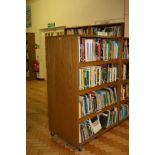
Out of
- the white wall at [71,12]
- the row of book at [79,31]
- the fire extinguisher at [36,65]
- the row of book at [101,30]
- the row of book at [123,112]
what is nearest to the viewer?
the row of book at [123,112]

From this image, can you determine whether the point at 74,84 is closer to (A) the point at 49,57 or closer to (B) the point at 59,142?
(A) the point at 49,57

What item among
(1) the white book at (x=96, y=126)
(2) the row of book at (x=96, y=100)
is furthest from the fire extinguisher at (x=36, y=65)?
(1) the white book at (x=96, y=126)

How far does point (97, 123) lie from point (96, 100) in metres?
0.38

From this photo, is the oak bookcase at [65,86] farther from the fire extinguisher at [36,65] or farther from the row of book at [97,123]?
the fire extinguisher at [36,65]

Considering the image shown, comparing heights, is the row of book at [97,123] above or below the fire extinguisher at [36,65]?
below

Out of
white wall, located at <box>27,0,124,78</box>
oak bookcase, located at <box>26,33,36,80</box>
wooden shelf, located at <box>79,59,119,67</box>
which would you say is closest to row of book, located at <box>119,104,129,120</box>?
wooden shelf, located at <box>79,59,119,67</box>

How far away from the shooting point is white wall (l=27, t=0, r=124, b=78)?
589cm

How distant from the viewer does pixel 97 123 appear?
3.22 meters

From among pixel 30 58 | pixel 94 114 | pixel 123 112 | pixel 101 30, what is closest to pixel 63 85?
pixel 94 114

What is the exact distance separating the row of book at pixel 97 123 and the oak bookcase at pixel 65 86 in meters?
0.08

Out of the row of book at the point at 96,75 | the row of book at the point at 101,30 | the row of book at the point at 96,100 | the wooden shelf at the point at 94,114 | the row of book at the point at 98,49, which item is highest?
the row of book at the point at 101,30

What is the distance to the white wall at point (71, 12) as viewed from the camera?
5886mm
